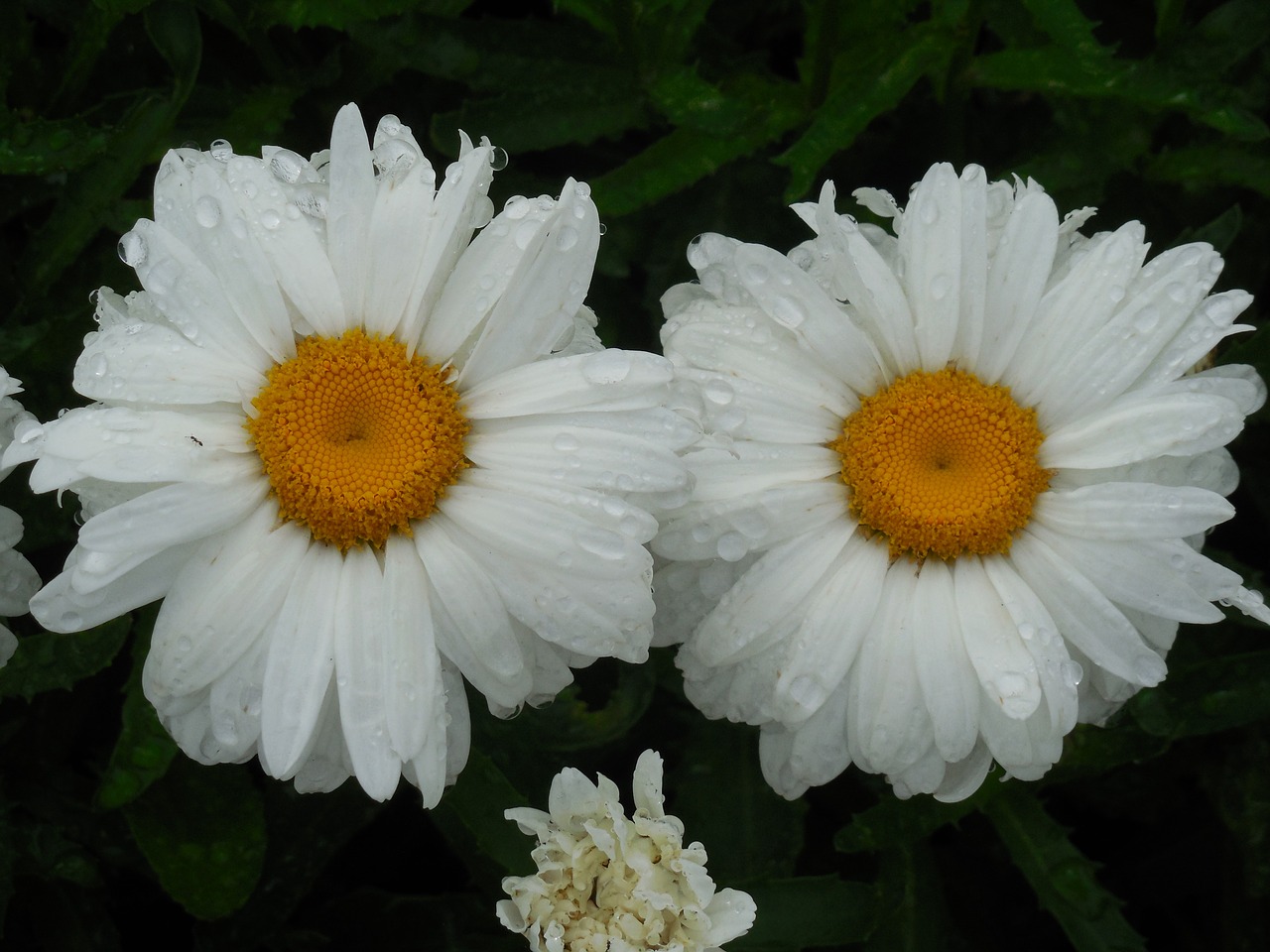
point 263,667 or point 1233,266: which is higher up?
point 1233,266

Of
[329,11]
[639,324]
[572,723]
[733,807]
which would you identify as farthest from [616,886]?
[329,11]

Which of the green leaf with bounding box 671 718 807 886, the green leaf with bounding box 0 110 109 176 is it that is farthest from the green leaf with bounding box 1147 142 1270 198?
the green leaf with bounding box 0 110 109 176

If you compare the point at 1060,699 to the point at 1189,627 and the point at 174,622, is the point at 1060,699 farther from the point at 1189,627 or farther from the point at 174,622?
the point at 174,622

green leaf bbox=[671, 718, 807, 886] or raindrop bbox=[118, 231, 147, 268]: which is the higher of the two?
raindrop bbox=[118, 231, 147, 268]

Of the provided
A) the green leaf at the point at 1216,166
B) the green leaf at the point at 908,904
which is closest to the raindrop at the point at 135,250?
the green leaf at the point at 908,904

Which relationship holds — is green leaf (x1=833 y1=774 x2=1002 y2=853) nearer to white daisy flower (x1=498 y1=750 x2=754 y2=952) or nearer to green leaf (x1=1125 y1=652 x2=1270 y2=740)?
green leaf (x1=1125 y1=652 x2=1270 y2=740)

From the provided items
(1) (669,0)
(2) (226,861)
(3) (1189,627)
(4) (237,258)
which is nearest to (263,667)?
(4) (237,258)
